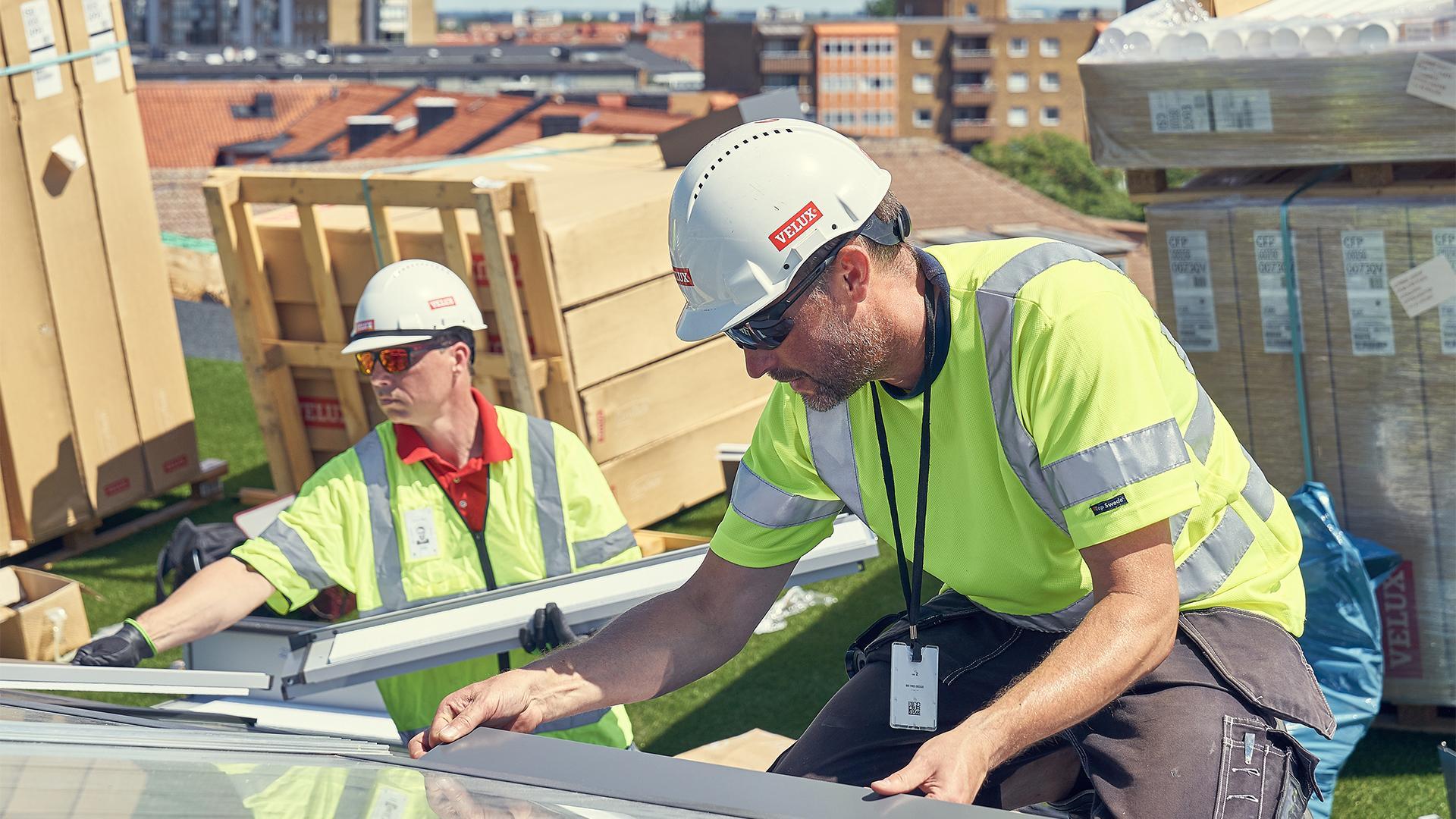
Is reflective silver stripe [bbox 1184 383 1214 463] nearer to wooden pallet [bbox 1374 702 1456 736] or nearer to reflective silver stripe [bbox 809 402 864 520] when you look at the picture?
reflective silver stripe [bbox 809 402 864 520]

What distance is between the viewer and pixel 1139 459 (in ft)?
6.99

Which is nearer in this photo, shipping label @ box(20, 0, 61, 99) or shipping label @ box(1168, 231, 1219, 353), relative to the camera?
shipping label @ box(1168, 231, 1219, 353)

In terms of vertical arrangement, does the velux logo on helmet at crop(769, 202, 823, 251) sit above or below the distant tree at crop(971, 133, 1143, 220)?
above

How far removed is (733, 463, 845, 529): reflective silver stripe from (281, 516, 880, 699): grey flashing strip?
0.52 metres

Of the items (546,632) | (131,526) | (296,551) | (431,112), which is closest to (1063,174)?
(431,112)

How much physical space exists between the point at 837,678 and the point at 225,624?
2380mm

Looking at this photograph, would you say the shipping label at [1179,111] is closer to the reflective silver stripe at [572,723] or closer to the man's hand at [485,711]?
the reflective silver stripe at [572,723]

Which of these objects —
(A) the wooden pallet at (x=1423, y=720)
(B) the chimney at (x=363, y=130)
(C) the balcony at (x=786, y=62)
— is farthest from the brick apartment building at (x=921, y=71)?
(A) the wooden pallet at (x=1423, y=720)

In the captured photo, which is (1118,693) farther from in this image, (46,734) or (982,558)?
(46,734)

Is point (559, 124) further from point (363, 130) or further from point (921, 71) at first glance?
point (921, 71)

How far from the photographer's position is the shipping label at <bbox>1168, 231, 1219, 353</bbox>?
4.58m

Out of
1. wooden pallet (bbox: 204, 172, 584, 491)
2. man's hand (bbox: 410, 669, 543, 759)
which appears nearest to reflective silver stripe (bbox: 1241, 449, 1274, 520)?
man's hand (bbox: 410, 669, 543, 759)

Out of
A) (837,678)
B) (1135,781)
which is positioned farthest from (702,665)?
(837,678)

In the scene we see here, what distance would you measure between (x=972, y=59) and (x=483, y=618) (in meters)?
88.5
